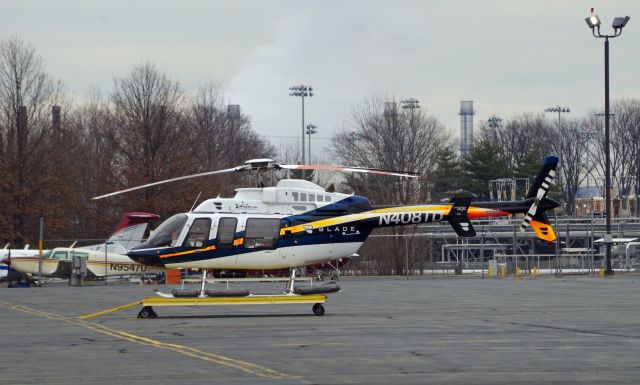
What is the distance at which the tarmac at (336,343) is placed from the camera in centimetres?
1324

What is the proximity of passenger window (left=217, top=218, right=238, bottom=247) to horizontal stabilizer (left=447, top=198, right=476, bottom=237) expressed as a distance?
5.82 meters

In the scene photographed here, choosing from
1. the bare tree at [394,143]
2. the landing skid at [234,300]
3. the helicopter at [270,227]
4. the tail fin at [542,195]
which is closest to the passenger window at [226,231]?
the helicopter at [270,227]

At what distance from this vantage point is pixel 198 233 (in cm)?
2531

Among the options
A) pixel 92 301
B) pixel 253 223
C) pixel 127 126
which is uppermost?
pixel 127 126

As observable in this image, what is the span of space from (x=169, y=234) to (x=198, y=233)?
28.0 inches

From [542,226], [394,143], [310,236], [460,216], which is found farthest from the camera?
[394,143]

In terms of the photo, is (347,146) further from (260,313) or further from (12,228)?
(260,313)

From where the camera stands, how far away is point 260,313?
25500 millimetres

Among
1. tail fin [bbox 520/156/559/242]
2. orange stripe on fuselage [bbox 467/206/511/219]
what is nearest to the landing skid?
orange stripe on fuselage [bbox 467/206/511/219]

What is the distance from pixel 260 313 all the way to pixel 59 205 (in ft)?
134

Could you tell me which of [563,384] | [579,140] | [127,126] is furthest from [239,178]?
[563,384]

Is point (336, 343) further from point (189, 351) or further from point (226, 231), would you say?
point (226, 231)

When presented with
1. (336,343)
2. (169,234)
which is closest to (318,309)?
(169,234)

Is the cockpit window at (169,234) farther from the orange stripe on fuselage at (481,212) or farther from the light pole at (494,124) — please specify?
the light pole at (494,124)
